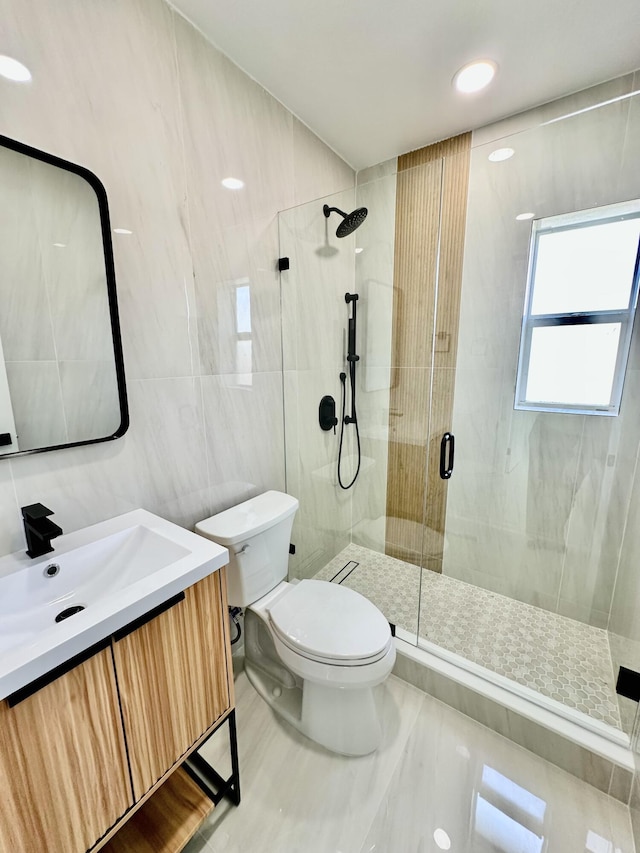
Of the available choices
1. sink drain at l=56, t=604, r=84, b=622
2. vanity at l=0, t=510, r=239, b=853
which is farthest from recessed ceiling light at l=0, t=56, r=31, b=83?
sink drain at l=56, t=604, r=84, b=622

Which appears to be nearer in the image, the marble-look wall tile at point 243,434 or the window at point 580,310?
the marble-look wall tile at point 243,434

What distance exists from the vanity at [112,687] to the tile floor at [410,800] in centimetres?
12

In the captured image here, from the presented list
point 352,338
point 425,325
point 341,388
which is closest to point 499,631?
point 341,388

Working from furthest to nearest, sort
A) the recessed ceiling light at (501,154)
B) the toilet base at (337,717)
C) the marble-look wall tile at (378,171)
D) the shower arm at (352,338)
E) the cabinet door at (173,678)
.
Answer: the shower arm at (352,338), the marble-look wall tile at (378,171), the recessed ceiling light at (501,154), the toilet base at (337,717), the cabinet door at (173,678)

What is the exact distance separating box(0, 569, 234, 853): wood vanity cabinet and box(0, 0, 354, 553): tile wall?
46 centimetres

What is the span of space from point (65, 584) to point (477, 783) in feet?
4.77

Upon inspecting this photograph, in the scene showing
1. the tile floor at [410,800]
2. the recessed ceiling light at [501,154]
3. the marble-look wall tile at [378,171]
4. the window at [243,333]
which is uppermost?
the marble-look wall tile at [378,171]

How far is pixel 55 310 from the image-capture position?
97cm

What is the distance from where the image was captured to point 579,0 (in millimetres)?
1096

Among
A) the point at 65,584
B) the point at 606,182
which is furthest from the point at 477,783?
the point at 606,182

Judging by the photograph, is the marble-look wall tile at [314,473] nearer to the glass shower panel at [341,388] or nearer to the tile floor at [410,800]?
the glass shower panel at [341,388]

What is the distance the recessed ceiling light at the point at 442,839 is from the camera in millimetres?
1014

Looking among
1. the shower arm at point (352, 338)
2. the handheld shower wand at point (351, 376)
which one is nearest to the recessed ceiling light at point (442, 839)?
the handheld shower wand at point (351, 376)

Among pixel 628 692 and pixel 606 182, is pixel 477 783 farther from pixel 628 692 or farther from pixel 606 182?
pixel 606 182
